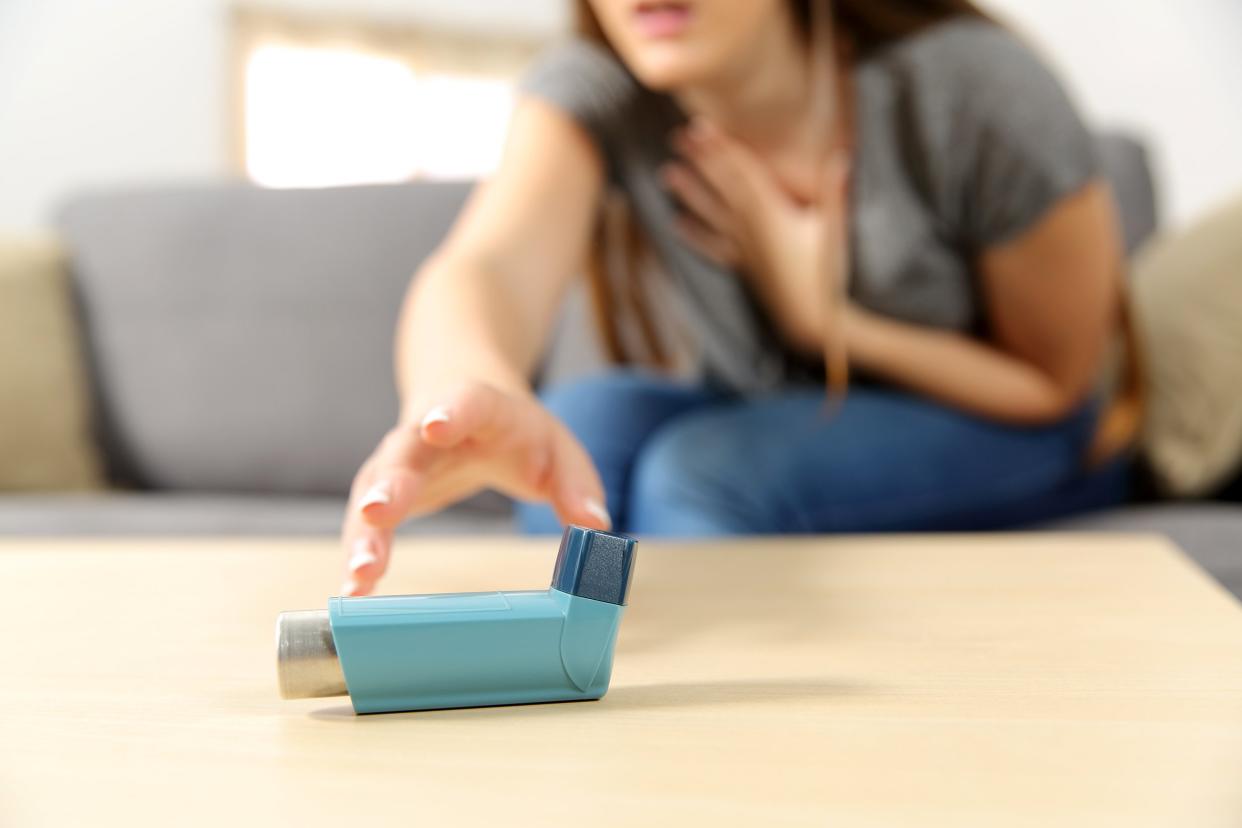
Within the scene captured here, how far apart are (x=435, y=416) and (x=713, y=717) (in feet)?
0.64

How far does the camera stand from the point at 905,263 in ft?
3.22

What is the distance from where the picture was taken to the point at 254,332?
1.54 m

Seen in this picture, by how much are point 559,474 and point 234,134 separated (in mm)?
4515

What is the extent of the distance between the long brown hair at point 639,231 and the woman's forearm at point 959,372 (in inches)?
2.0

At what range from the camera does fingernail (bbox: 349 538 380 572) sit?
437mm

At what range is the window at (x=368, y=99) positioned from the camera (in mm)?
4828

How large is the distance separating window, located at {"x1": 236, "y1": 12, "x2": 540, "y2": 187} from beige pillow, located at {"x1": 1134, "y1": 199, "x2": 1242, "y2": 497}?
414cm

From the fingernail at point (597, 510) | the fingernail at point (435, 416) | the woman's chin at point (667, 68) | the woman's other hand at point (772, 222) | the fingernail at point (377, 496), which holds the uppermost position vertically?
the woman's chin at point (667, 68)

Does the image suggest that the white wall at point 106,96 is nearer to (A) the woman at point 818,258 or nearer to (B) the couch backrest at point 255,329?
(B) the couch backrest at point 255,329

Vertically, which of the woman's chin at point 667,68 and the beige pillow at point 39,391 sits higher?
the woman's chin at point 667,68

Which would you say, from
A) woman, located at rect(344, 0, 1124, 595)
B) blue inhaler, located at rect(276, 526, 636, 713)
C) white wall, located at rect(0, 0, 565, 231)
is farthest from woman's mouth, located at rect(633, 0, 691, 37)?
white wall, located at rect(0, 0, 565, 231)

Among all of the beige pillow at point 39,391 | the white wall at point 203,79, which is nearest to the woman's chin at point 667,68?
the beige pillow at point 39,391

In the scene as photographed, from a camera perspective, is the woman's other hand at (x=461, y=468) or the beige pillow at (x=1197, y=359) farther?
the beige pillow at (x=1197, y=359)

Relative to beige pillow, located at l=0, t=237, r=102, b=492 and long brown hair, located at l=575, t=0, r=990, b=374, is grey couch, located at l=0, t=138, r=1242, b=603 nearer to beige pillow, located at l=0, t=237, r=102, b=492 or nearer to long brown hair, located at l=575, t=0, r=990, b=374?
beige pillow, located at l=0, t=237, r=102, b=492
